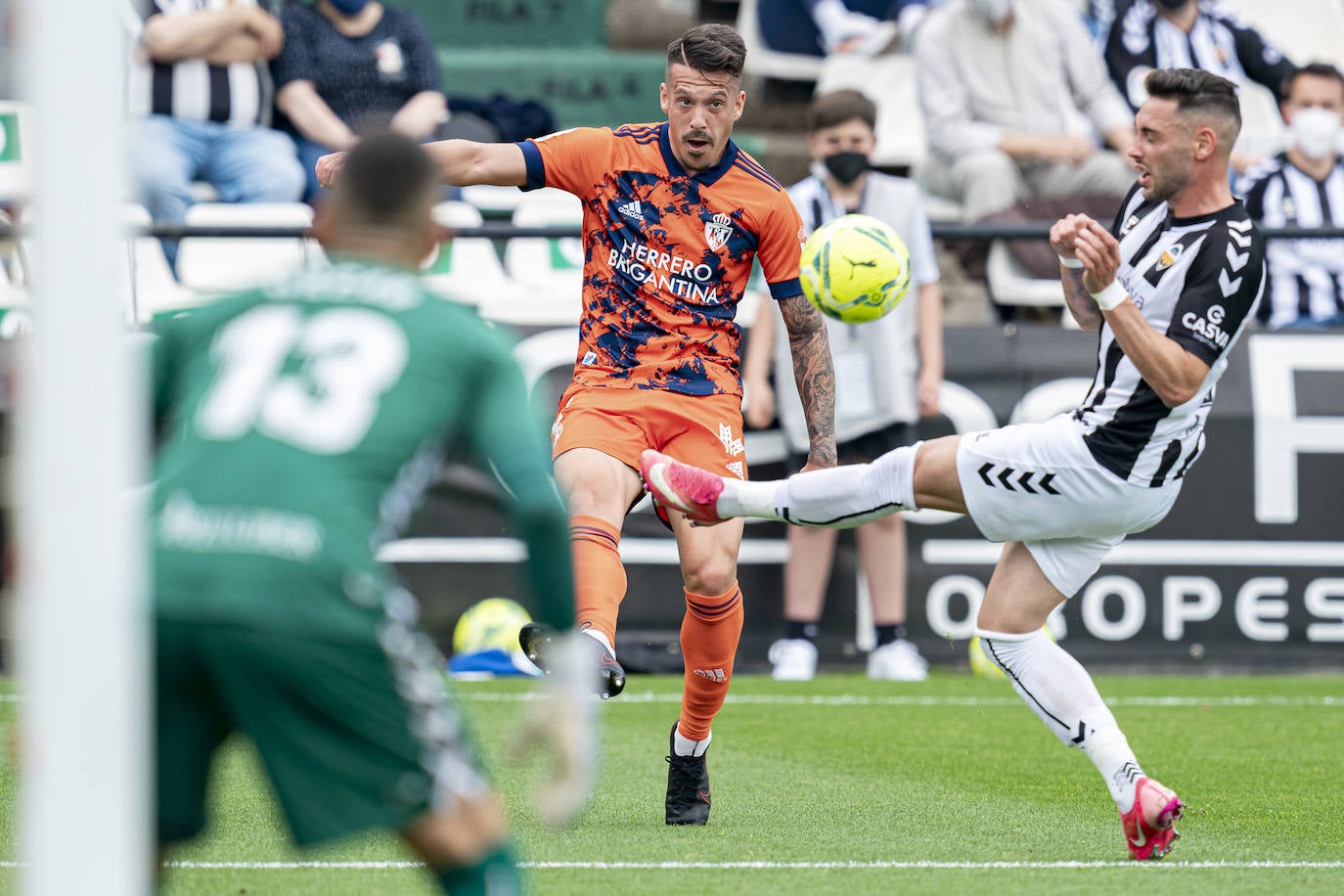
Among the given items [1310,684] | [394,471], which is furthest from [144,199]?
[394,471]

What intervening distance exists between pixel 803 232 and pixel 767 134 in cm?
868

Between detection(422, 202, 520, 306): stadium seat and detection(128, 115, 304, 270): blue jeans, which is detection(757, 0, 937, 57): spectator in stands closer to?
detection(422, 202, 520, 306): stadium seat

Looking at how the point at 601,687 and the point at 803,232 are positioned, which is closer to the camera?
the point at 601,687

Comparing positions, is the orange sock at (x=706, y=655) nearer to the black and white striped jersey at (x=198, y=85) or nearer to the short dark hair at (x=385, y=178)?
the short dark hair at (x=385, y=178)

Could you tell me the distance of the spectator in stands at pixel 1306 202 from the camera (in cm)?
1116

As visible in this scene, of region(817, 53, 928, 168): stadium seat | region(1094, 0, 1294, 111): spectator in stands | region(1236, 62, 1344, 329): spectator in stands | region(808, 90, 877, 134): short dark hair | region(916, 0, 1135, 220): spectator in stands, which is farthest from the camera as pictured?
region(817, 53, 928, 168): stadium seat

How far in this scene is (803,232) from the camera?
6410mm

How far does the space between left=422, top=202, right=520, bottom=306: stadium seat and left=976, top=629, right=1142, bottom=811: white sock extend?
5.34 metres

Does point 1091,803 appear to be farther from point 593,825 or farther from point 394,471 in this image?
point 394,471

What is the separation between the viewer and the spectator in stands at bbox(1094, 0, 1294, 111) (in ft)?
42.6

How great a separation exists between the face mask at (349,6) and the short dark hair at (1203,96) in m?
7.35

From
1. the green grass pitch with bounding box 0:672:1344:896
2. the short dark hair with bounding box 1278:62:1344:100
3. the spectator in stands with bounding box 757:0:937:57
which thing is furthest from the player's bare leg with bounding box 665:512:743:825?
the spectator in stands with bounding box 757:0:937:57

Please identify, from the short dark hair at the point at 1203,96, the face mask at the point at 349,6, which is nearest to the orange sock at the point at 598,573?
the short dark hair at the point at 1203,96

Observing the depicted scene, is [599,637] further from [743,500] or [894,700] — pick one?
[894,700]
